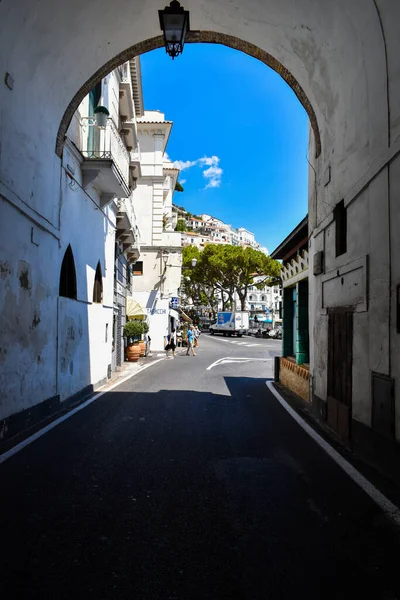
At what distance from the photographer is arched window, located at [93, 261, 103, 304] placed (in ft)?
43.2

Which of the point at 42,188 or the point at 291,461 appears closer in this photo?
the point at 291,461

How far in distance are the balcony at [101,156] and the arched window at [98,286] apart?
2393mm

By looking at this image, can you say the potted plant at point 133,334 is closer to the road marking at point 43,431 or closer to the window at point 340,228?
the road marking at point 43,431

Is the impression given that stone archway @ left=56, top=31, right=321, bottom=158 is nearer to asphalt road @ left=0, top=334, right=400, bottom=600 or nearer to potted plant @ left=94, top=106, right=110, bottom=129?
potted plant @ left=94, top=106, right=110, bottom=129

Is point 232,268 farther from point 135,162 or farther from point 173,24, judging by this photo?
point 173,24

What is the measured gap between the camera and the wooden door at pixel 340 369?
6773 millimetres

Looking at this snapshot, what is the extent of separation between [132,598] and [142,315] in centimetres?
2097

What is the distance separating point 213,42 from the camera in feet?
32.8

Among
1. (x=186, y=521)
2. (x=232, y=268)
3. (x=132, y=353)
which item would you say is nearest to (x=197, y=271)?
(x=232, y=268)

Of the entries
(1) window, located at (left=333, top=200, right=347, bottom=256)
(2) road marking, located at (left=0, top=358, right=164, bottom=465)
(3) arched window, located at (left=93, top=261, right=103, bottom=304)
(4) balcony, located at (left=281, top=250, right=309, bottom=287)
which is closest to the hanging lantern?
(1) window, located at (left=333, top=200, right=347, bottom=256)

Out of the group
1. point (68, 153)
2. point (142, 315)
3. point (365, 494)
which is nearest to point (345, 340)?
point (365, 494)

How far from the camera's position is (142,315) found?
23.5 meters

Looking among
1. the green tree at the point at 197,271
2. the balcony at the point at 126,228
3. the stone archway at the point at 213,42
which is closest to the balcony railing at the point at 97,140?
the stone archway at the point at 213,42

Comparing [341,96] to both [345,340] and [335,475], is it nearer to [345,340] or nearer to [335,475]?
[345,340]
